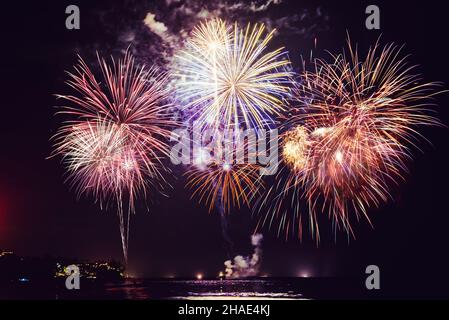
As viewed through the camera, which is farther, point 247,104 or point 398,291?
point 398,291
